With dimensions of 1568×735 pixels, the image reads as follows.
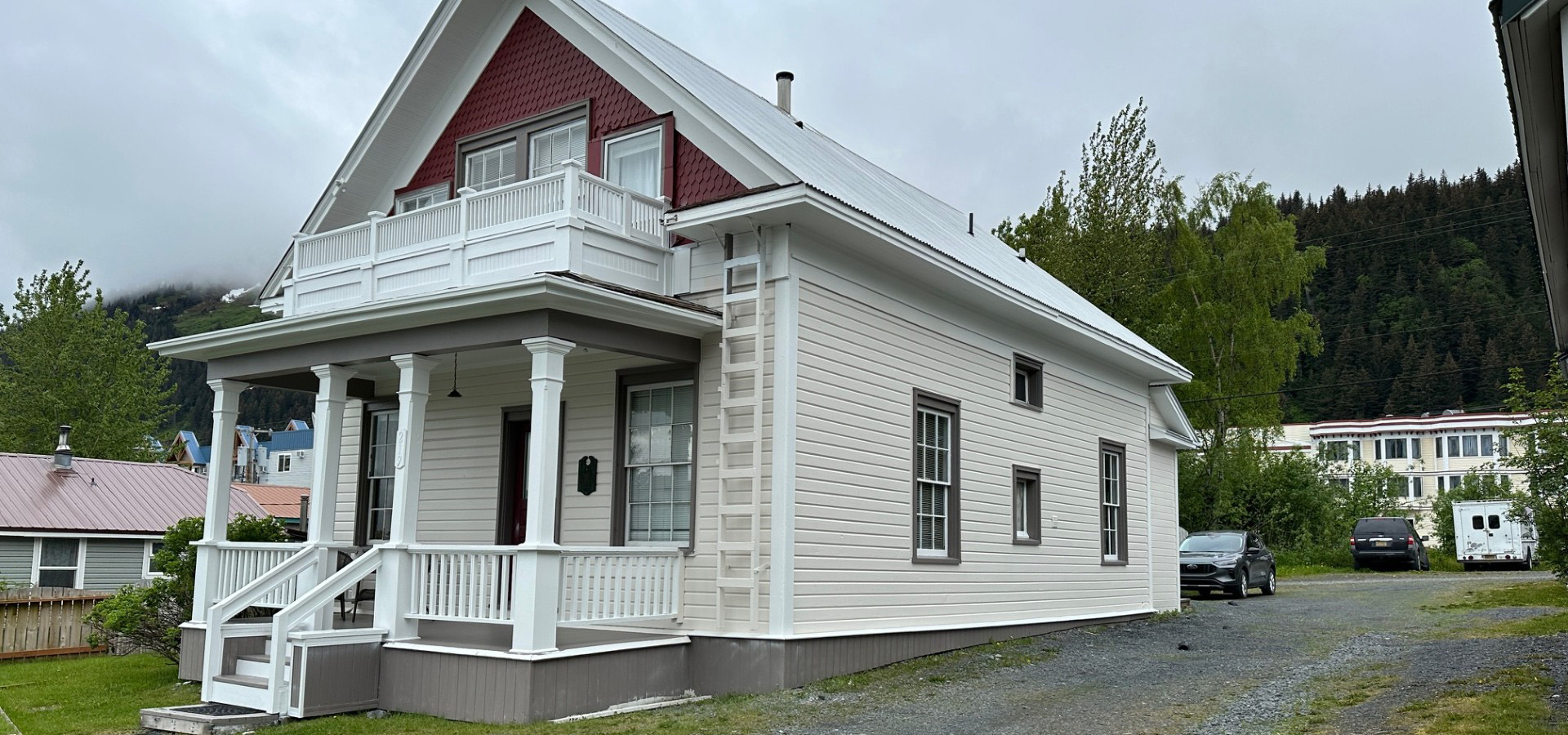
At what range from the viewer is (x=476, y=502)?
14.9m

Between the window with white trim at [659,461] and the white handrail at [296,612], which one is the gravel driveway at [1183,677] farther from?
the white handrail at [296,612]

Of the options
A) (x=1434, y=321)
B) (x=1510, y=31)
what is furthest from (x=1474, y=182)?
(x=1510, y=31)

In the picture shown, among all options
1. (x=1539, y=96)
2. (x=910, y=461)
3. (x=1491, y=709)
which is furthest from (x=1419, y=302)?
(x=1539, y=96)

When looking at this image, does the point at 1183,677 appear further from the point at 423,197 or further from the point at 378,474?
the point at 423,197

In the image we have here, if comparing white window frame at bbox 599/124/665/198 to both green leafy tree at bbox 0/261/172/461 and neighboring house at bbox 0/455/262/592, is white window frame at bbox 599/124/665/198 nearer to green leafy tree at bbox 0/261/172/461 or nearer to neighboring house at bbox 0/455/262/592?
neighboring house at bbox 0/455/262/592

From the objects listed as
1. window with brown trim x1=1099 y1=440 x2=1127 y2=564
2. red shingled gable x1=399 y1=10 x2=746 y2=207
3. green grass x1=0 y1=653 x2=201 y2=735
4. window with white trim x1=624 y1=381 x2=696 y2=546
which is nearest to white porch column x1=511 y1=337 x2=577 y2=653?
window with white trim x1=624 y1=381 x2=696 y2=546

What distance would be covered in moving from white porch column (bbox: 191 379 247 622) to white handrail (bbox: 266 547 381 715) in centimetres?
305

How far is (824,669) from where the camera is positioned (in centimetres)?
1260

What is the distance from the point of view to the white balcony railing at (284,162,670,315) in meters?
12.4

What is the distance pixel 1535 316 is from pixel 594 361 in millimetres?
82044

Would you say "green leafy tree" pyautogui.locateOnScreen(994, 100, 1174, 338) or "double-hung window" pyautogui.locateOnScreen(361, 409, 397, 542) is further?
"green leafy tree" pyautogui.locateOnScreen(994, 100, 1174, 338)

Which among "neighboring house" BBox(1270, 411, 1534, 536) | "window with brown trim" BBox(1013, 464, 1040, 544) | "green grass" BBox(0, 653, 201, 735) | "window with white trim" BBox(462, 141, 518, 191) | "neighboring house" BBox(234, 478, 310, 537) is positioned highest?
"neighboring house" BBox(1270, 411, 1534, 536)

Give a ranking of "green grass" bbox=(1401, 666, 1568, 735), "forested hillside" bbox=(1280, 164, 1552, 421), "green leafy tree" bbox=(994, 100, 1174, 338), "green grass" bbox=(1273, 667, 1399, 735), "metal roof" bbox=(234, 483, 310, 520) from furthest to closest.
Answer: "forested hillside" bbox=(1280, 164, 1552, 421) → "metal roof" bbox=(234, 483, 310, 520) → "green leafy tree" bbox=(994, 100, 1174, 338) → "green grass" bbox=(1273, 667, 1399, 735) → "green grass" bbox=(1401, 666, 1568, 735)

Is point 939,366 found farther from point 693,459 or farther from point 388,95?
point 388,95
